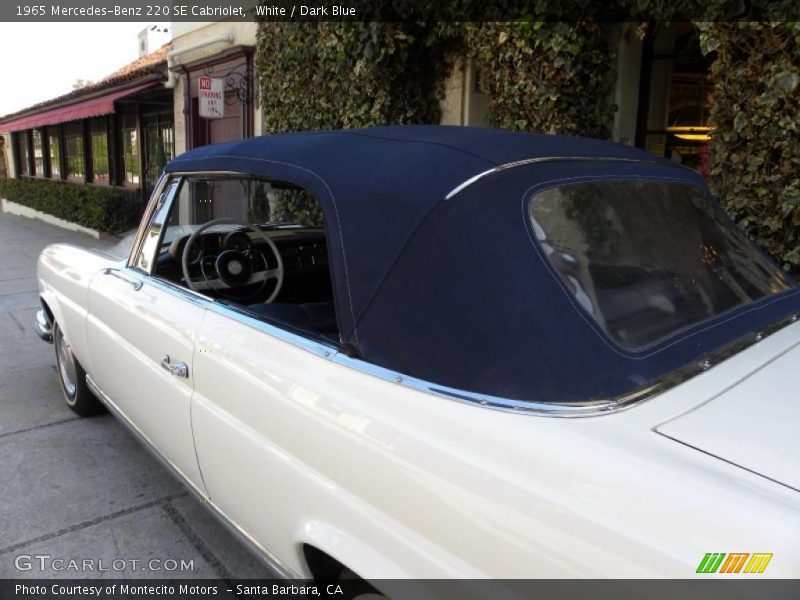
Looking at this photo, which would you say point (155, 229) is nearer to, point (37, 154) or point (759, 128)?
point (759, 128)

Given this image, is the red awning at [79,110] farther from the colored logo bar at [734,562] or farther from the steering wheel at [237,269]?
the colored logo bar at [734,562]

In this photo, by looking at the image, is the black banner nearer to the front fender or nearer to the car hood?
the car hood

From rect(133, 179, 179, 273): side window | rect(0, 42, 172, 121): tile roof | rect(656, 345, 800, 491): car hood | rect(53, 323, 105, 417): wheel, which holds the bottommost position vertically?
rect(53, 323, 105, 417): wheel

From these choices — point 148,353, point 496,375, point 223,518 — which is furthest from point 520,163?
point 148,353

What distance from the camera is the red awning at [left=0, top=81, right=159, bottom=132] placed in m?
13.0

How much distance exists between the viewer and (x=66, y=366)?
418 centimetres

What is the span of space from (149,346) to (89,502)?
1.10 meters

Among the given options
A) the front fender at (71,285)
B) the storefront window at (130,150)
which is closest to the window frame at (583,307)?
the front fender at (71,285)

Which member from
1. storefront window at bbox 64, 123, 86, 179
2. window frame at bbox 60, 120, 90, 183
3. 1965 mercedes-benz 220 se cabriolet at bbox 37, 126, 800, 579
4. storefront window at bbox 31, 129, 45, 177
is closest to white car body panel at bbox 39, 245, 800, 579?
1965 mercedes-benz 220 se cabriolet at bbox 37, 126, 800, 579

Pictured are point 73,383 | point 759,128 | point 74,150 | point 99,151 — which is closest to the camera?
point 759,128

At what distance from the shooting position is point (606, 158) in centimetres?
210

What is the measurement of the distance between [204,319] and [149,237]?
3.03 ft

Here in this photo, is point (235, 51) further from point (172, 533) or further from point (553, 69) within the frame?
point (172, 533)

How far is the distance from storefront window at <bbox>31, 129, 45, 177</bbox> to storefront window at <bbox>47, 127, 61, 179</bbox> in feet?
4.06
